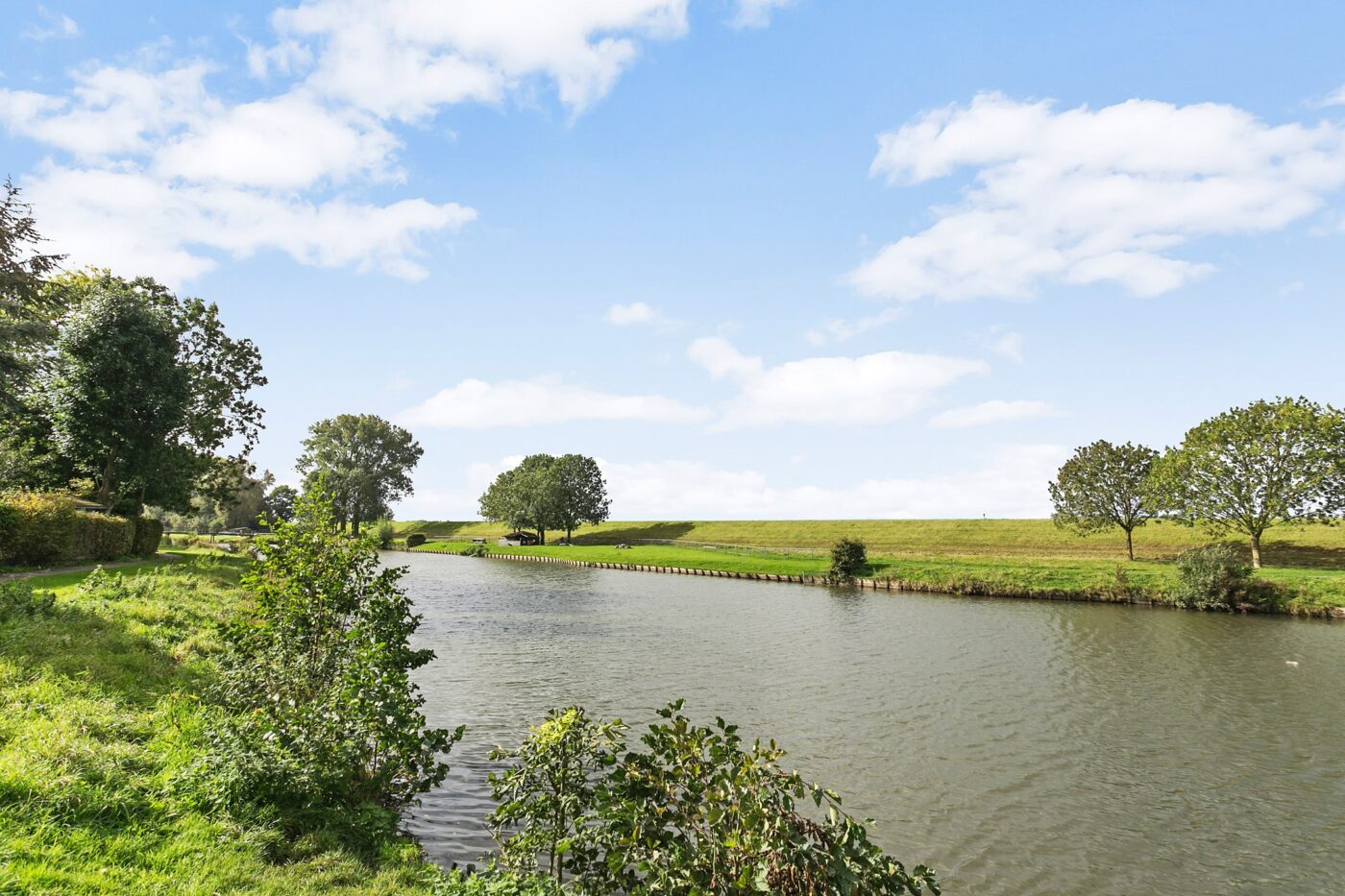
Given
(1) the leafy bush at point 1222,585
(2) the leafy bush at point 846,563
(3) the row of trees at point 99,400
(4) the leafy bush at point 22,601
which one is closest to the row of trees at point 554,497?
(2) the leafy bush at point 846,563

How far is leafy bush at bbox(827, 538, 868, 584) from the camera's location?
5950cm

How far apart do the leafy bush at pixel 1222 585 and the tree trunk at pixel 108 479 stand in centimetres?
6713

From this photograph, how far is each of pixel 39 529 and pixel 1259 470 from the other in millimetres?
86751

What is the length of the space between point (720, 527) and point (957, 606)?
82498 millimetres

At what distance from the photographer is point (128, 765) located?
9.26 metres

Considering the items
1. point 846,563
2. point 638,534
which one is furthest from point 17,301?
point 638,534

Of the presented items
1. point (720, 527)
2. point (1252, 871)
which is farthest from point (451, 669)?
point (720, 527)

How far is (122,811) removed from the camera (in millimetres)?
8023

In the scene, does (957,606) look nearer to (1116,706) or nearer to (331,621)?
(1116,706)

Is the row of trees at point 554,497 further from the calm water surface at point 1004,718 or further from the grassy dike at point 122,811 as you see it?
the grassy dike at point 122,811

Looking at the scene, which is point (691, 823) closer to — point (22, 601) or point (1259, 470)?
point (22, 601)

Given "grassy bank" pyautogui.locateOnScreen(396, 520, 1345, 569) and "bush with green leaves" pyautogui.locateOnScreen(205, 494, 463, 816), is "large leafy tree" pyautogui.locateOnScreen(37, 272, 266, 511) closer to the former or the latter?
"bush with green leaves" pyautogui.locateOnScreen(205, 494, 463, 816)

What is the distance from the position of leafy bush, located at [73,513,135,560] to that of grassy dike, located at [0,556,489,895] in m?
23.4

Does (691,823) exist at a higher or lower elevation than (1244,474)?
lower
